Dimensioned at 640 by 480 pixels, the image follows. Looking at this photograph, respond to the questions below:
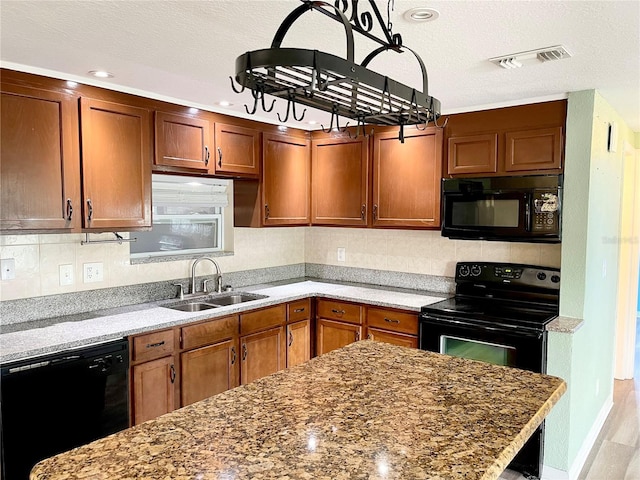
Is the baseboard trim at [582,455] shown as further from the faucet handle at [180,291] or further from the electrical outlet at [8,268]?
the electrical outlet at [8,268]

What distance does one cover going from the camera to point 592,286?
302 centimetres

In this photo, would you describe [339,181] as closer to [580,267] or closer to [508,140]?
[508,140]

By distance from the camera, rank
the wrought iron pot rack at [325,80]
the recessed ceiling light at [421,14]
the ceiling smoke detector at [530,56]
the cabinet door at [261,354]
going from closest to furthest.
Result: the wrought iron pot rack at [325,80] < the recessed ceiling light at [421,14] < the ceiling smoke detector at [530,56] < the cabinet door at [261,354]

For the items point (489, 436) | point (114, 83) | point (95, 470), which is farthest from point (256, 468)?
point (114, 83)

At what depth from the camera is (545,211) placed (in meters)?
2.96

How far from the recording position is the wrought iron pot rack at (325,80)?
3.14 feet

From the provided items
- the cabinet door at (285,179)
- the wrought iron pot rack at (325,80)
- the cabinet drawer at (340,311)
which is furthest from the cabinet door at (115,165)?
the wrought iron pot rack at (325,80)

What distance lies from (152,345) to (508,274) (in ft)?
7.85

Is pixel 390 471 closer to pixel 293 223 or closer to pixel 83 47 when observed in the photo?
pixel 83 47

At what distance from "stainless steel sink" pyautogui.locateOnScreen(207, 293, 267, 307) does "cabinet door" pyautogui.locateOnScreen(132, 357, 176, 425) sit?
0.82m

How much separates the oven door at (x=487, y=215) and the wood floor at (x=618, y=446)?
1487 mm

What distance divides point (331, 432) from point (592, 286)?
8.02ft

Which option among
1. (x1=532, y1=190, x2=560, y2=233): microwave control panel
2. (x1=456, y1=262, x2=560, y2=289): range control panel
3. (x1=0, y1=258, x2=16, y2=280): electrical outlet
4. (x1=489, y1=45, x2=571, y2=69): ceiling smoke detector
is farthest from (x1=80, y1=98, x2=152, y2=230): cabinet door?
(x1=532, y1=190, x2=560, y2=233): microwave control panel

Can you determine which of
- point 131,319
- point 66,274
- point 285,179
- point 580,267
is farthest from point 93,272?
point 580,267
